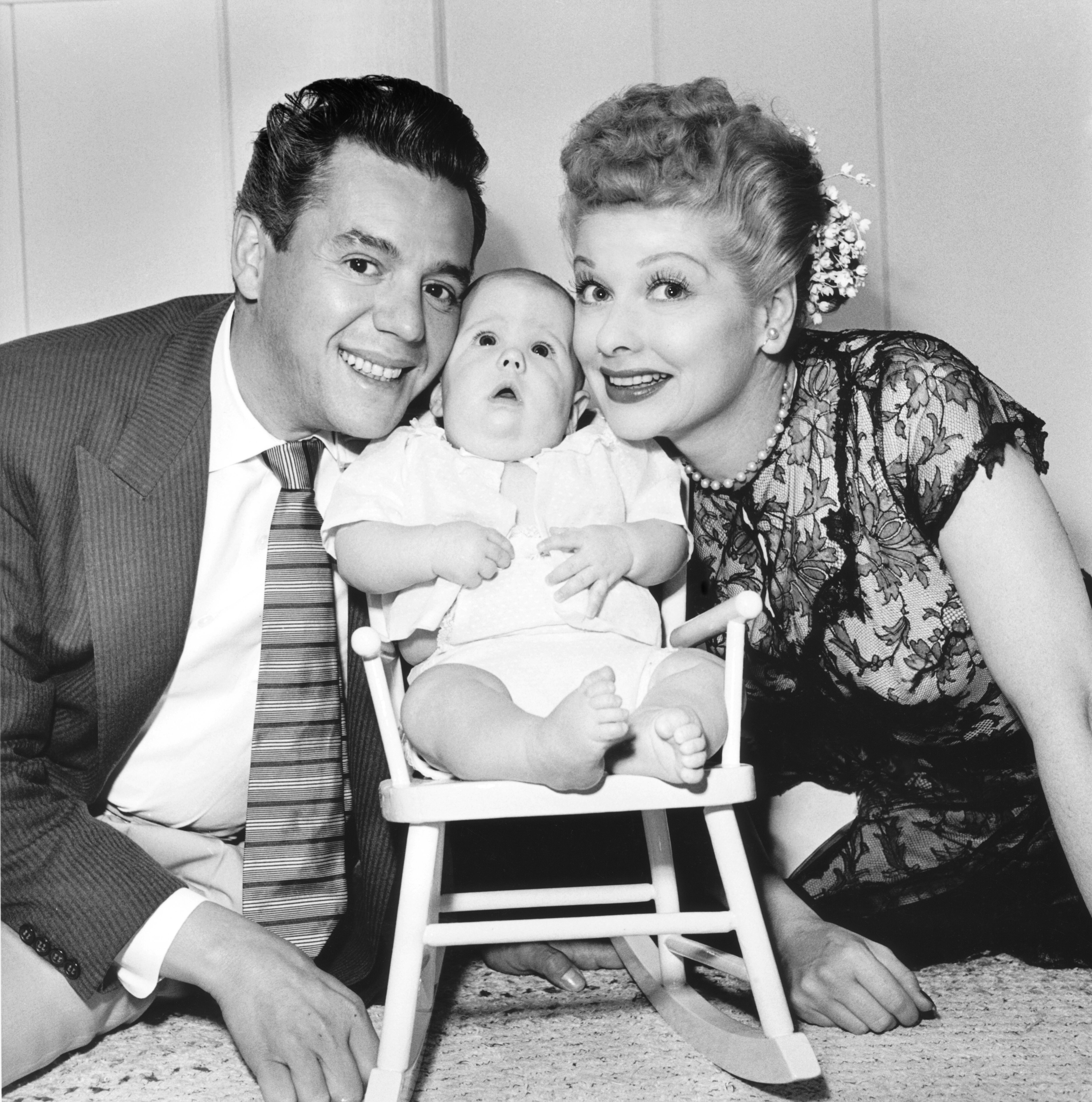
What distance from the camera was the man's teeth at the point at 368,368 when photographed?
66.3 inches

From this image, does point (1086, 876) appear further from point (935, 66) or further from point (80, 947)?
point (935, 66)

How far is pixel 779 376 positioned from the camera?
5.87 feet

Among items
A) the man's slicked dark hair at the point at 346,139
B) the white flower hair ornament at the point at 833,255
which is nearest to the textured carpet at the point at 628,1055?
the white flower hair ornament at the point at 833,255

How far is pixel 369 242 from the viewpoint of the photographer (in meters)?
1.68

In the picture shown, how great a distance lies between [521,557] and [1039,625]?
2.16ft

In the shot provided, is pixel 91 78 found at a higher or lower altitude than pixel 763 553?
higher

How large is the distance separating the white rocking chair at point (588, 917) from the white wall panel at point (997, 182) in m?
1.28

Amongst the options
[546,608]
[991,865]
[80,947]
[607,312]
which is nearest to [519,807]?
[546,608]

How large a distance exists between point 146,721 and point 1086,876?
49.5 inches

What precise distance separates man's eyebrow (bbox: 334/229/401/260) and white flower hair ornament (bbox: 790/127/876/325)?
0.60m

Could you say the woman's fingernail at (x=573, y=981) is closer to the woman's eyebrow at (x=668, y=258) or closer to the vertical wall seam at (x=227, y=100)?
the woman's eyebrow at (x=668, y=258)

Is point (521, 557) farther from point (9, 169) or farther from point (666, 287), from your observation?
point (9, 169)

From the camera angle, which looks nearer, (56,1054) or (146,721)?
(56,1054)

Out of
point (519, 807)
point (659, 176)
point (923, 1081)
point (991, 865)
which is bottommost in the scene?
point (923, 1081)
